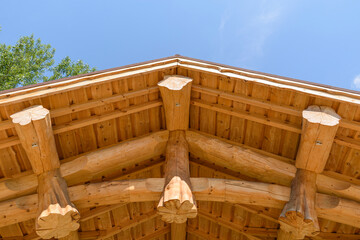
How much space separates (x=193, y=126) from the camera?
6688mm

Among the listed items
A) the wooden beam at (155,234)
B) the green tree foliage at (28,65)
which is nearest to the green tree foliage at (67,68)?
the green tree foliage at (28,65)

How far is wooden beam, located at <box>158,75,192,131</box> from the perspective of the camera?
18.7ft

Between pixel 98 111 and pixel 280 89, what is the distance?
324cm

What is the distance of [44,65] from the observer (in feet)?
49.8

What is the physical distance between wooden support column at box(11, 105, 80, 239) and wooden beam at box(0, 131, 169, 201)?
293mm

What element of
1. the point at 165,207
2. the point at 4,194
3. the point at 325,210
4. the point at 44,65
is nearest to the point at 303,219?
the point at 325,210

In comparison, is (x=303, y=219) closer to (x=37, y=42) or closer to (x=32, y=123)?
(x=32, y=123)

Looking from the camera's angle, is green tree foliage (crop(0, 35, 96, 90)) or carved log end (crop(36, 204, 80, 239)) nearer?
carved log end (crop(36, 204, 80, 239))

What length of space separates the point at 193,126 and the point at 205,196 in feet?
6.00

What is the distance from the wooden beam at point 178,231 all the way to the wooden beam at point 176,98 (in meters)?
3.15

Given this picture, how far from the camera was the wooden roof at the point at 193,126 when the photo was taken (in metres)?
5.16

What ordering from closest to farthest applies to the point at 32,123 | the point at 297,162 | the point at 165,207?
the point at 165,207 < the point at 32,123 < the point at 297,162

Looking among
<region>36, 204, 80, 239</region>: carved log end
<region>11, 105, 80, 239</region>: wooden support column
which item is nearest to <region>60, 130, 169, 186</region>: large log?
<region>11, 105, 80, 239</region>: wooden support column

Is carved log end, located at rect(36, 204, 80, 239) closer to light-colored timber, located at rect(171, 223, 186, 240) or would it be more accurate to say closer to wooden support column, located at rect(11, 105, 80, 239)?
wooden support column, located at rect(11, 105, 80, 239)
